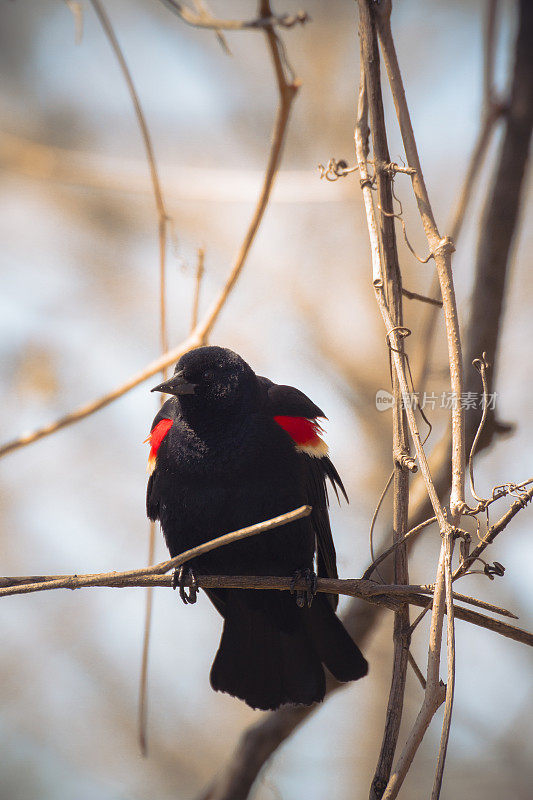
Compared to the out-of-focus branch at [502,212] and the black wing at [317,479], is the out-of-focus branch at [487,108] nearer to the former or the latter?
the out-of-focus branch at [502,212]

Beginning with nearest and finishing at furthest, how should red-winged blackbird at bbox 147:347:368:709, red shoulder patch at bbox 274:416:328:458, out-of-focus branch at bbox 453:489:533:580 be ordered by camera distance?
out-of-focus branch at bbox 453:489:533:580
red-winged blackbird at bbox 147:347:368:709
red shoulder patch at bbox 274:416:328:458

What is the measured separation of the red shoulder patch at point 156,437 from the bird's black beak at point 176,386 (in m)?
0.21

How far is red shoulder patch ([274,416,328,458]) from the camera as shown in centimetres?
338

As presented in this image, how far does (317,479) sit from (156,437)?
29.9 inches

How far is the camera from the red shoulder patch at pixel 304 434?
338 cm

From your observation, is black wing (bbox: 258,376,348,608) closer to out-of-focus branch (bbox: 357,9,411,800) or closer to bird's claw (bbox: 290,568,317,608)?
bird's claw (bbox: 290,568,317,608)

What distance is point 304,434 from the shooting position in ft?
11.1

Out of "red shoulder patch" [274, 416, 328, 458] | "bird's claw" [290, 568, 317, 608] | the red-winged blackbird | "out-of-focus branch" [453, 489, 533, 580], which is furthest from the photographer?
"red shoulder patch" [274, 416, 328, 458]

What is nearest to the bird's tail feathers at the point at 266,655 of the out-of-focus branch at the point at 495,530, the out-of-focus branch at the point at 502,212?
the out-of-focus branch at the point at 502,212

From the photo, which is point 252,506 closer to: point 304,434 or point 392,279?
point 304,434

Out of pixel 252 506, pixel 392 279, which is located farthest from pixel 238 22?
pixel 252 506

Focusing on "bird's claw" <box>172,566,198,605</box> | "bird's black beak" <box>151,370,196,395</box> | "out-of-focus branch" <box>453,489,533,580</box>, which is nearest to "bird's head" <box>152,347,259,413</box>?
"bird's black beak" <box>151,370,196,395</box>

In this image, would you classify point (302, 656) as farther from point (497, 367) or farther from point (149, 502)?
point (497, 367)

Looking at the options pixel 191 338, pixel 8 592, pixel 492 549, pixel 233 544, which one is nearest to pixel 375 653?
pixel 492 549
